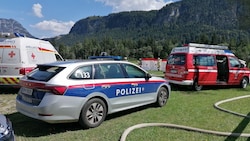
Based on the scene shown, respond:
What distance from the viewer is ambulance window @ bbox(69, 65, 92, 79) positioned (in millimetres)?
5780

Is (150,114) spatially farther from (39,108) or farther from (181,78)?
(181,78)

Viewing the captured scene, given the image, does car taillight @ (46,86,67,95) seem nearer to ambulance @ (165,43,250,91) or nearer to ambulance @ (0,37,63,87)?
ambulance @ (0,37,63,87)

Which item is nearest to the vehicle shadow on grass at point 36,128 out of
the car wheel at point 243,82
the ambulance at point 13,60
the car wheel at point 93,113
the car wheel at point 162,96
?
the car wheel at point 93,113

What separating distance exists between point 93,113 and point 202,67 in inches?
300

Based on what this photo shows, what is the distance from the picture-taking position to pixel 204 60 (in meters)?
12.2

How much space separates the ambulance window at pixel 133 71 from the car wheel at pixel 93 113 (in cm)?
136

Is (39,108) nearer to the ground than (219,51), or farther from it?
nearer to the ground

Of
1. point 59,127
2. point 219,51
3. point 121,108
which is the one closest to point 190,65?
point 219,51

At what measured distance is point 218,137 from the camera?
530cm

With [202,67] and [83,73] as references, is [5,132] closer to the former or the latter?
[83,73]

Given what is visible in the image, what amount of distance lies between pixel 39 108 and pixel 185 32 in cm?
18467

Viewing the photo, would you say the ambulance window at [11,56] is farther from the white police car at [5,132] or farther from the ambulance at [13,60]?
the white police car at [5,132]

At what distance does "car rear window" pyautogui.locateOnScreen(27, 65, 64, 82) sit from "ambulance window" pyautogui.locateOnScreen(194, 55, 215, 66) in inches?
306

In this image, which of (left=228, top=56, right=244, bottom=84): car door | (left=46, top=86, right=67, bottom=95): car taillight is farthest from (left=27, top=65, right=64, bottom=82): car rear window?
(left=228, top=56, right=244, bottom=84): car door
